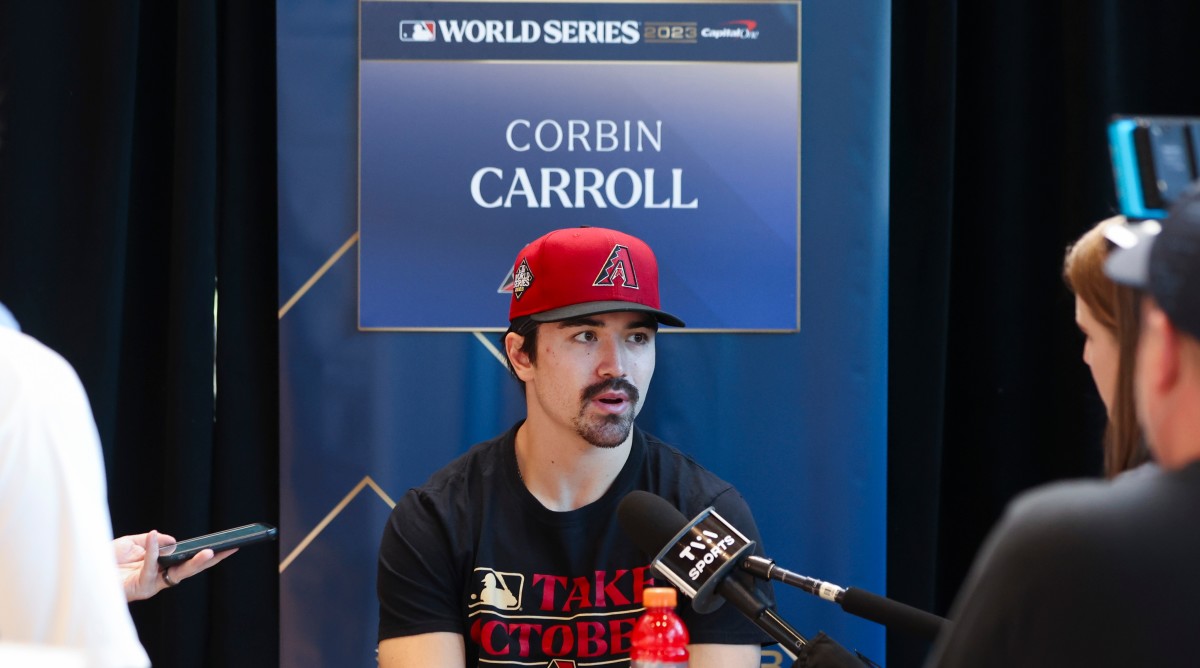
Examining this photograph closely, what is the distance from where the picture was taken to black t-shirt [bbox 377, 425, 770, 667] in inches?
85.8

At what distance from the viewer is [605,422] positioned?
229 cm

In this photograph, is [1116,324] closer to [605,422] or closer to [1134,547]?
[1134,547]

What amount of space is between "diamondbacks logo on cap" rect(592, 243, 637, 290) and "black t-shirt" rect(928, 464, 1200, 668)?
1438 millimetres

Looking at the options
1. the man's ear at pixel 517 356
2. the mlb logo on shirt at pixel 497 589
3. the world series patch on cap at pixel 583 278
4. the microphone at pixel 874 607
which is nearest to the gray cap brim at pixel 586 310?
the world series patch on cap at pixel 583 278

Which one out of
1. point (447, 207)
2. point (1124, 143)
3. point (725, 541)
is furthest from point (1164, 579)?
point (447, 207)

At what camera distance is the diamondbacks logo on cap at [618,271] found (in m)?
2.32

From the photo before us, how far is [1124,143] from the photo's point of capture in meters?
1.17

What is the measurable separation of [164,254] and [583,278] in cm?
119

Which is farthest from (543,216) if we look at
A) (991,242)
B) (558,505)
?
(991,242)

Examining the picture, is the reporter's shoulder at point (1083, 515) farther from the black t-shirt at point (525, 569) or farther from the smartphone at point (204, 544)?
the smartphone at point (204, 544)

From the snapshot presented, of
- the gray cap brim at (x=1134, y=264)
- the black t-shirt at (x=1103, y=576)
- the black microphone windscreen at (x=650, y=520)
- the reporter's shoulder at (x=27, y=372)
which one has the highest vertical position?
the gray cap brim at (x=1134, y=264)

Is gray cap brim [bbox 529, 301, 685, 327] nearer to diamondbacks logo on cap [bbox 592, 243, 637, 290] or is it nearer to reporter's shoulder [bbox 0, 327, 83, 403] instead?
diamondbacks logo on cap [bbox 592, 243, 637, 290]

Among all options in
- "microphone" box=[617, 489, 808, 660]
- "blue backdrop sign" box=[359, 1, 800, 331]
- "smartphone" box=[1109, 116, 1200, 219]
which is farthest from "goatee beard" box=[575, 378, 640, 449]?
"smartphone" box=[1109, 116, 1200, 219]

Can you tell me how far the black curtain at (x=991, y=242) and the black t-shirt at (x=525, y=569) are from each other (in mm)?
772
